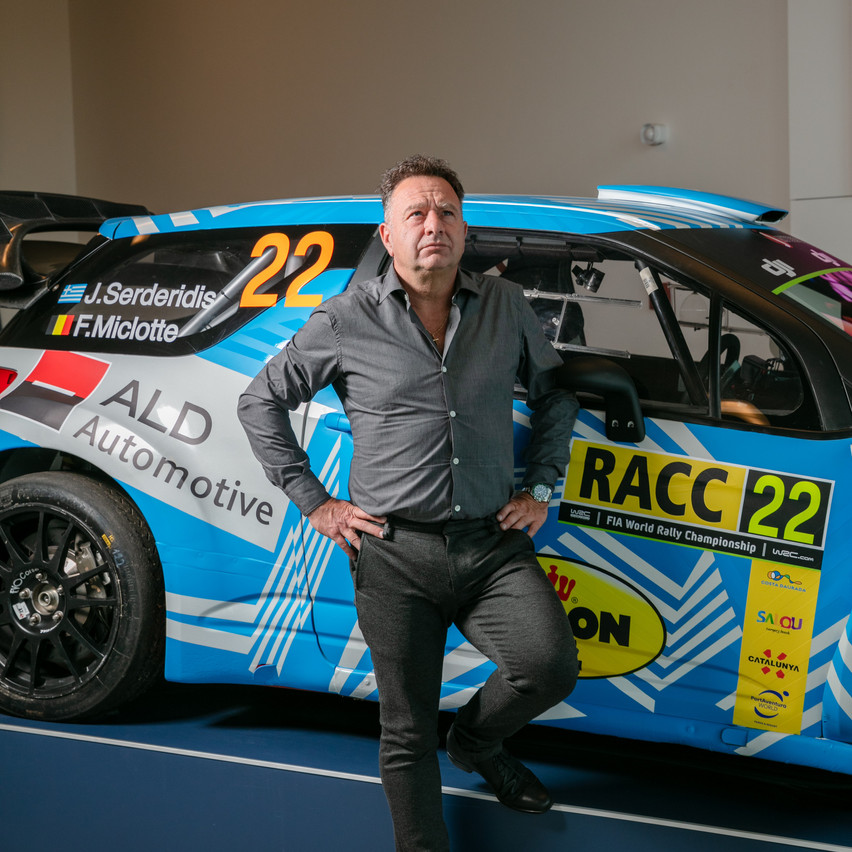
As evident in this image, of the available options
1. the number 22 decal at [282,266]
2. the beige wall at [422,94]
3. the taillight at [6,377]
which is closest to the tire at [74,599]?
the taillight at [6,377]

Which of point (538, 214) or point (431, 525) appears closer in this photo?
point (431, 525)

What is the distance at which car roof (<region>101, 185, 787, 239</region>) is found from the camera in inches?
92.0

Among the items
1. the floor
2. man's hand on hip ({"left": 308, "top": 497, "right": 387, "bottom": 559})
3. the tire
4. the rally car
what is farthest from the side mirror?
the tire

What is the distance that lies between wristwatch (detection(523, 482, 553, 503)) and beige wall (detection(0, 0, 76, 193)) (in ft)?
22.5

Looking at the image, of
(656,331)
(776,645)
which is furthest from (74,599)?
(776,645)

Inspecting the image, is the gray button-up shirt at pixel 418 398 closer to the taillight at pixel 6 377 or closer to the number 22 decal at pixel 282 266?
the number 22 decal at pixel 282 266

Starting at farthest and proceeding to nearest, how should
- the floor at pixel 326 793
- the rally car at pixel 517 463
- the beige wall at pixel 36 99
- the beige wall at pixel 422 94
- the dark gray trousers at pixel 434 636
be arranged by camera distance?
the beige wall at pixel 36 99 → the beige wall at pixel 422 94 → the floor at pixel 326 793 → the rally car at pixel 517 463 → the dark gray trousers at pixel 434 636

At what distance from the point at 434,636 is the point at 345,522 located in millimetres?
285

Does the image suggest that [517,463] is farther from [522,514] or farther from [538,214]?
[538,214]

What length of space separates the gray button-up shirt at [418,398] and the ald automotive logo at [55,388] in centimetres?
73

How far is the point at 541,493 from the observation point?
2080mm

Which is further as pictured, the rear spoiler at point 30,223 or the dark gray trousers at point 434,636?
the rear spoiler at point 30,223

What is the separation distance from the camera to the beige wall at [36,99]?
7.80m

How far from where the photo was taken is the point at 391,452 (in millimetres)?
1990
